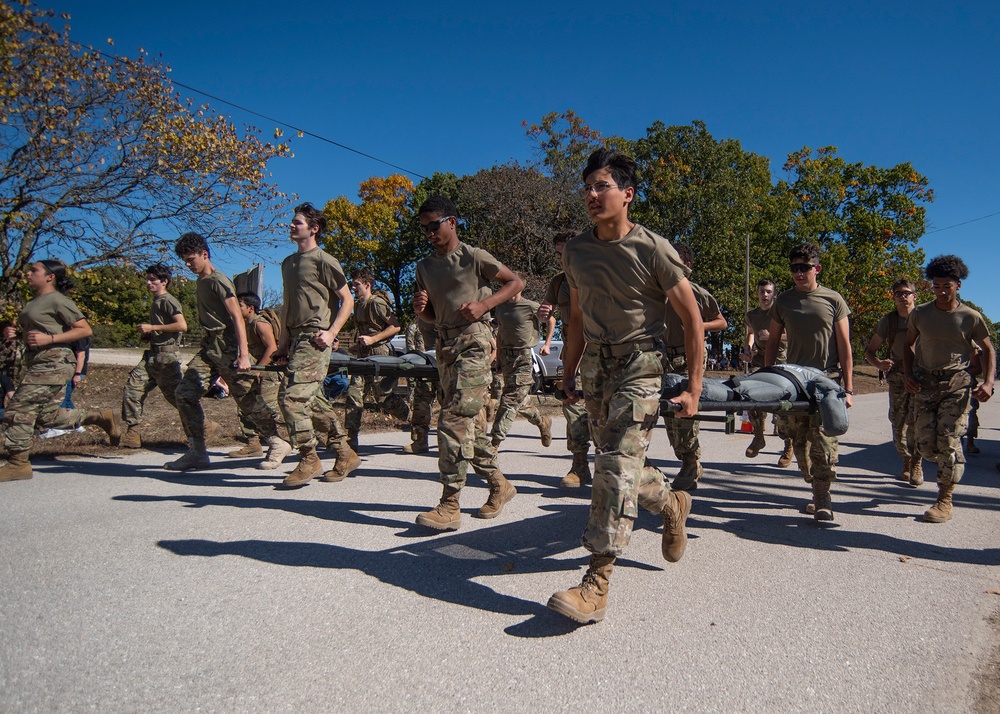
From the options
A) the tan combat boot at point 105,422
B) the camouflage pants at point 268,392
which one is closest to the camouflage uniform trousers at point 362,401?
the camouflage pants at point 268,392

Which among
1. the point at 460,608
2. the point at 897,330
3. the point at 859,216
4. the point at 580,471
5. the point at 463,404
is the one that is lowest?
the point at 460,608

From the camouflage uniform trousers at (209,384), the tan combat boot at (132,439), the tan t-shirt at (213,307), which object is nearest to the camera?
the tan t-shirt at (213,307)

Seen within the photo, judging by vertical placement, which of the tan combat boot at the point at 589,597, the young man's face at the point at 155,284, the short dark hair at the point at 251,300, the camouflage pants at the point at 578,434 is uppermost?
the young man's face at the point at 155,284

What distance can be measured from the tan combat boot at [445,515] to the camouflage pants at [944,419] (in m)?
3.84

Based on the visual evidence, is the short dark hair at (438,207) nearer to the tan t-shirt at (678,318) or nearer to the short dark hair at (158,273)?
the tan t-shirt at (678,318)

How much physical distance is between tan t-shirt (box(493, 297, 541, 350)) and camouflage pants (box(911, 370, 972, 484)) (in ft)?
13.1

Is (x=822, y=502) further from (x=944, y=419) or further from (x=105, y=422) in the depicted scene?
(x=105, y=422)

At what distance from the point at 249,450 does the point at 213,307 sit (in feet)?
6.03

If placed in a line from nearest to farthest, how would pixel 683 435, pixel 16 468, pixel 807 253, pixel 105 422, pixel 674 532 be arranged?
pixel 674 532
pixel 683 435
pixel 807 253
pixel 16 468
pixel 105 422

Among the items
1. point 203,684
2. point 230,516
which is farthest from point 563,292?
point 203,684

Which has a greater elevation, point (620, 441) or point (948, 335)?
point (948, 335)

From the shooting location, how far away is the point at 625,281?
3408mm

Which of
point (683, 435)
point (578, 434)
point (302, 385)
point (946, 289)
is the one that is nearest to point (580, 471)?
point (578, 434)

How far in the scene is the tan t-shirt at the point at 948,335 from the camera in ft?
18.6
